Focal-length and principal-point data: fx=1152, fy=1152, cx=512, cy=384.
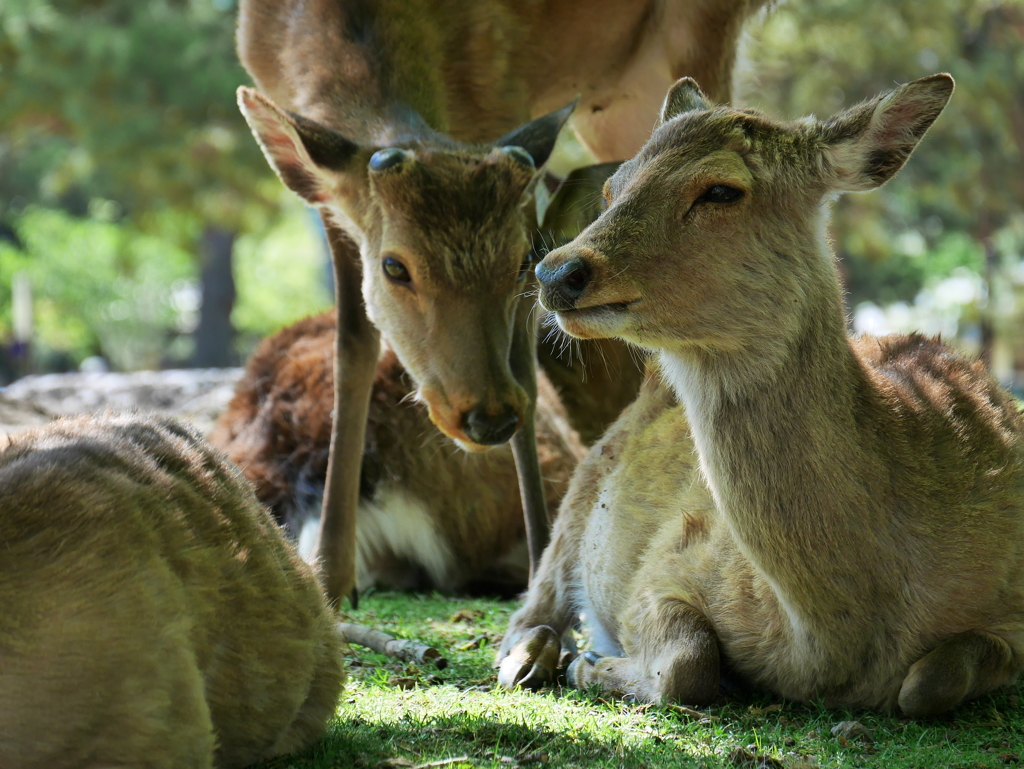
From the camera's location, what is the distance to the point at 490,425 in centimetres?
420

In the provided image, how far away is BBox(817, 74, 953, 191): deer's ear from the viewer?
3.29m

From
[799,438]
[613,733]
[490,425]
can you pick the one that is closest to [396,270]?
[490,425]

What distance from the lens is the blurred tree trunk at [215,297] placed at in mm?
23578

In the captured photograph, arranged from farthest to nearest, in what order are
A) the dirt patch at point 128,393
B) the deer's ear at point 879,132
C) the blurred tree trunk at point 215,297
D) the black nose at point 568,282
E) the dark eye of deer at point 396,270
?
1. the blurred tree trunk at point 215,297
2. the dirt patch at point 128,393
3. the dark eye of deer at point 396,270
4. the deer's ear at point 879,132
5. the black nose at point 568,282

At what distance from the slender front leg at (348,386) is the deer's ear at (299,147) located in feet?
1.01

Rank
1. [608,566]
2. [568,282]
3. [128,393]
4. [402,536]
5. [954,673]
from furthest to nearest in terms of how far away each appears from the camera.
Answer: [128,393]
[402,536]
[608,566]
[568,282]
[954,673]

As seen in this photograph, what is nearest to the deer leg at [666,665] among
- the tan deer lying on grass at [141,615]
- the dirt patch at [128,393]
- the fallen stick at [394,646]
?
the fallen stick at [394,646]

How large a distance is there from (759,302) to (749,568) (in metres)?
0.81

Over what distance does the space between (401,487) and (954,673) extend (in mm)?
3367

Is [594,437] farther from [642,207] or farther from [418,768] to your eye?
[418,768]

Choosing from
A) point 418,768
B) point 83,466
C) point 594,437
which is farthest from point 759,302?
point 594,437

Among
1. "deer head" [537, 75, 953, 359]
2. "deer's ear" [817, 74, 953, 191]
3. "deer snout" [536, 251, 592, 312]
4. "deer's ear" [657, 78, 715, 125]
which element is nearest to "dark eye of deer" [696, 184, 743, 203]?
"deer head" [537, 75, 953, 359]

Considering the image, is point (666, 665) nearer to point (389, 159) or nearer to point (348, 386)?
point (389, 159)

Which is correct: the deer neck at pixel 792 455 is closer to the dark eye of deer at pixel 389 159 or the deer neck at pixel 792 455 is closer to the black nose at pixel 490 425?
the black nose at pixel 490 425
